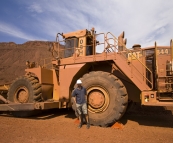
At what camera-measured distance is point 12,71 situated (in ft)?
100

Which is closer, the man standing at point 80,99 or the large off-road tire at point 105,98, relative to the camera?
the large off-road tire at point 105,98

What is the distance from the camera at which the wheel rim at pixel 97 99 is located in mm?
5663

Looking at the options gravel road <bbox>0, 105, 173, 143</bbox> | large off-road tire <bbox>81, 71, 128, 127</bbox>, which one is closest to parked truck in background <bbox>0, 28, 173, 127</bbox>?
large off-road tire <bbox>81, 71, 128, 127</bbox>

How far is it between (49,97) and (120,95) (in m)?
3.47

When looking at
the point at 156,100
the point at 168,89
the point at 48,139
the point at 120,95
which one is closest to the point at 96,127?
the point at 120,95

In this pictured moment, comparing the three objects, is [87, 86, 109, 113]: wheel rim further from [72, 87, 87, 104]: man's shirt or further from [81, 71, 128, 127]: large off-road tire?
[72, 87, 87, 104]: man's shirt

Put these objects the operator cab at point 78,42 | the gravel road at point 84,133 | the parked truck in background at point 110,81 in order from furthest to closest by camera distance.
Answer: the operator cab at point 78,42, the parked truck in background at point 110,81, the gravel road at point 84,133

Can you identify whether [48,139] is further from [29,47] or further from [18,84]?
[29,47]

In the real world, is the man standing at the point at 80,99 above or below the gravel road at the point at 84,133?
above

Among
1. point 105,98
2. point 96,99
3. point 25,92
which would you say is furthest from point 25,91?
point 105,98

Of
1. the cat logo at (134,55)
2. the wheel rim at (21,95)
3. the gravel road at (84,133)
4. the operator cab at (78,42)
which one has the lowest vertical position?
the gravel road at (84,133)

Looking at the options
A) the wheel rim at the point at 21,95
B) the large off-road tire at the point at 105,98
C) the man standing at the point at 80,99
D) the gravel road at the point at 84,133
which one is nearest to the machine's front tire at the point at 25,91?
the wheel rim at the point at 21,95

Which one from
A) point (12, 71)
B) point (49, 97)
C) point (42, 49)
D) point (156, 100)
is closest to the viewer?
point (156, 100)

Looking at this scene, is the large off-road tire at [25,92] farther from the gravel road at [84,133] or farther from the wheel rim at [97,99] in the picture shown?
the wheel rim at [97,99]
